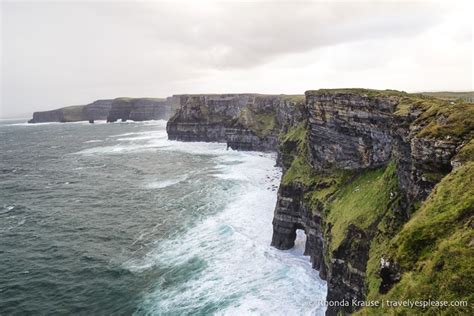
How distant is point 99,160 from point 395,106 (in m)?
100

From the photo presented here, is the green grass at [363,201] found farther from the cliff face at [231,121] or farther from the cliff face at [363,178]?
the cliff face at [231,121]

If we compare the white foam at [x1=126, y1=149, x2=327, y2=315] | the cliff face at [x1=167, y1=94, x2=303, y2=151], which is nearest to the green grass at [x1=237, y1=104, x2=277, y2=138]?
the cliff face at [x1=167, y1=94, x2=303, y2=151]

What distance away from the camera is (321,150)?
1778 inches

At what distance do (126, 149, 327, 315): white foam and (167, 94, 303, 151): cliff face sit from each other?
62288 mm

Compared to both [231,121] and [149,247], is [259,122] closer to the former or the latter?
[231,121]

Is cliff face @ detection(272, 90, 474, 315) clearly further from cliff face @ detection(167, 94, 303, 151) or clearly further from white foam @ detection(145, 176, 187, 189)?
cliff face @ detection(167, 94, 303, 151)

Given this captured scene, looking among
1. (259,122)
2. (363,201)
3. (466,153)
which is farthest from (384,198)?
(259,122)

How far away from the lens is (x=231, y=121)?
13000 centimetres

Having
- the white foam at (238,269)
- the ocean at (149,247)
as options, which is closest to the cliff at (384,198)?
the white foam at (238,269)

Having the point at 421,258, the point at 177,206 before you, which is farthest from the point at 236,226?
the point at 421,258

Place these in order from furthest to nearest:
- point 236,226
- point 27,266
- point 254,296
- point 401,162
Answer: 1. point 236,226
2. point 27,266
3. point 254,296
4. point 401,162

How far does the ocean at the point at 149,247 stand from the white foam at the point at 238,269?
0.12m

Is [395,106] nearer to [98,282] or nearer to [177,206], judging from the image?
[98,282]

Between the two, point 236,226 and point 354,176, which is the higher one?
point 354,176
